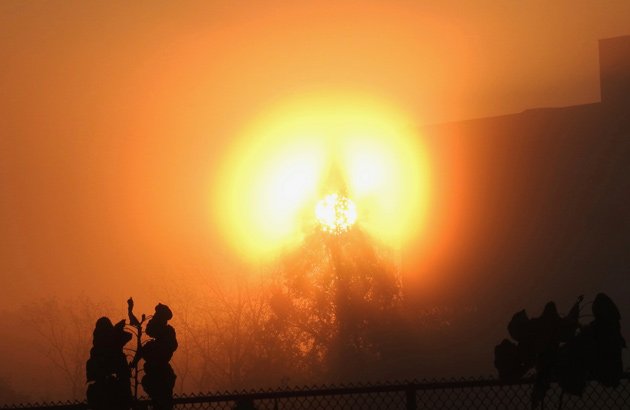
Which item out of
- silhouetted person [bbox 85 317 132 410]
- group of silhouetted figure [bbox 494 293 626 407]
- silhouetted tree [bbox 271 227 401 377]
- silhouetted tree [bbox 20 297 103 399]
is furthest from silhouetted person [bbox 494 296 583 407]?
silhouetted tree [bbox 20 297 103 399]

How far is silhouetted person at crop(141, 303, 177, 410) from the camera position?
822 cm

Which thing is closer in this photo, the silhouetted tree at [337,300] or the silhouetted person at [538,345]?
the silhouetted person at [538,345]

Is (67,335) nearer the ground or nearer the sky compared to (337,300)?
nearer the ground

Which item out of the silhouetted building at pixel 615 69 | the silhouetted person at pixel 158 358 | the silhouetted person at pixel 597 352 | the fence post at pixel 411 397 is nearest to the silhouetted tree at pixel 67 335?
the silhouetted building at pixel 615 69

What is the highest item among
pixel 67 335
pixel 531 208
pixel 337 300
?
pixel 531 208

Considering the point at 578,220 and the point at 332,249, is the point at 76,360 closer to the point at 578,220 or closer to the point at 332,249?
the point at 332,249

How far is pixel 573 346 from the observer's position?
6.75 metres

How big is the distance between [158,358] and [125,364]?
0.38m

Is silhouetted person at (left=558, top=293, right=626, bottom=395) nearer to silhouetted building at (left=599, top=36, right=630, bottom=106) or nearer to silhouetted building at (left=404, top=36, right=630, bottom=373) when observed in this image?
silhouetted building at (left=599, top=36, right=630, bottom=106)

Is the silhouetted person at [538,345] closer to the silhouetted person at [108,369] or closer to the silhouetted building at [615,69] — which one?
the silhouetted person at [108,369]

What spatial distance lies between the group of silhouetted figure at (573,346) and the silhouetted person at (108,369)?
3.61 m

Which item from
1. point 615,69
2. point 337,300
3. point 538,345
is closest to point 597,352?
point 538,345

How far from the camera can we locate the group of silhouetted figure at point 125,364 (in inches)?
324

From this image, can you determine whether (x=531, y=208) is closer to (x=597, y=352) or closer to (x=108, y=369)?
(x=108, y=369)
